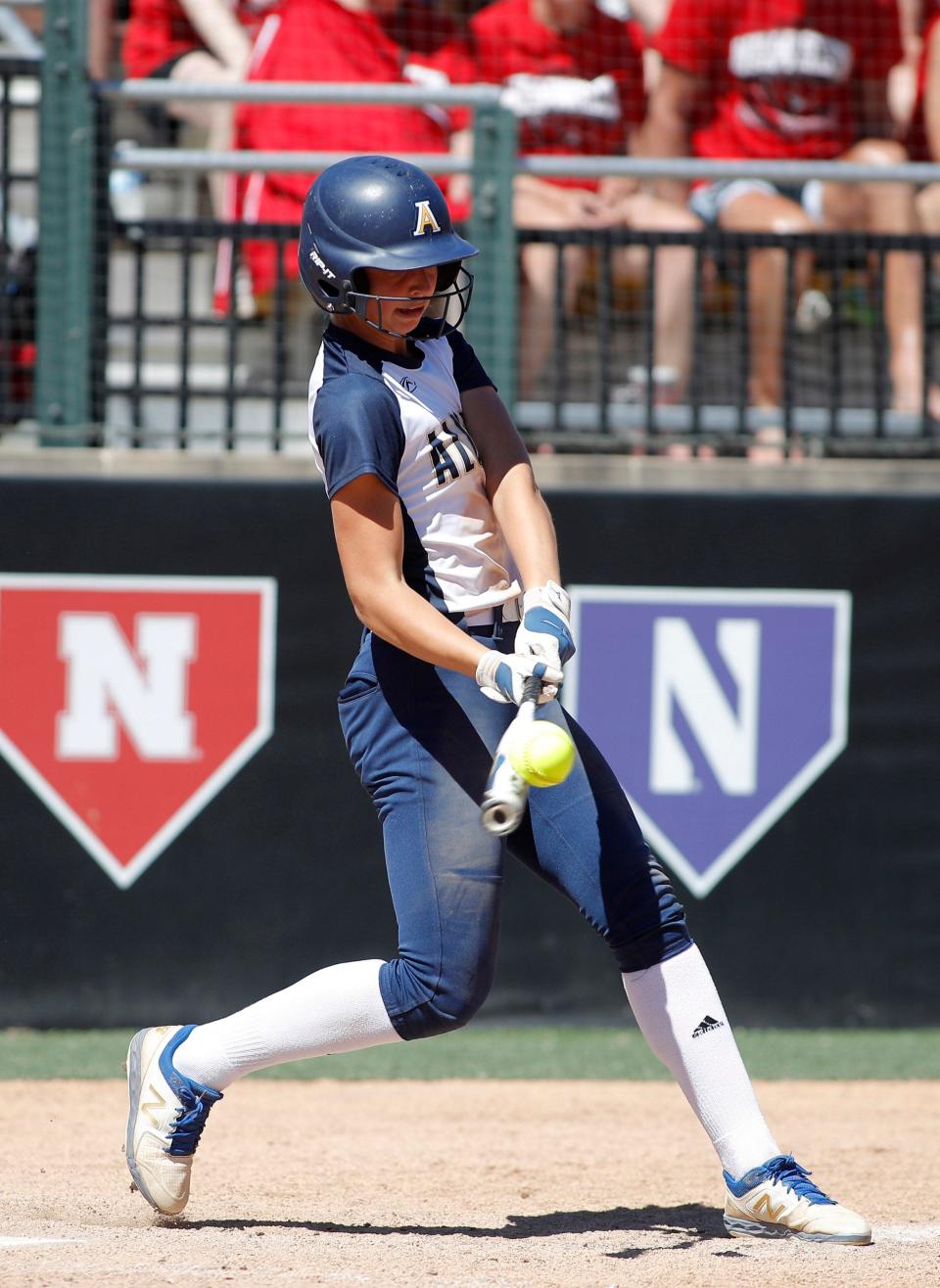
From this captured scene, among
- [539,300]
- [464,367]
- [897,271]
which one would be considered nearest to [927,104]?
[897,271]

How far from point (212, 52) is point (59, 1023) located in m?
3.84

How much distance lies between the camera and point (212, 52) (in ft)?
22.9

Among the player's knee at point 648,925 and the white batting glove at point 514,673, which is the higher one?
the white batting glove at point 514,673

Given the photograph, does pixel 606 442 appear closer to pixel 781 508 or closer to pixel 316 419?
pixel 781 508

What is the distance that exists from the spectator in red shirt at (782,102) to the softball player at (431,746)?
3644 mm

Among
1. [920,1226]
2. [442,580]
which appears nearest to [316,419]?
[442,580]

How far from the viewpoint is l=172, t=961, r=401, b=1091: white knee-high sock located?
10.8ft

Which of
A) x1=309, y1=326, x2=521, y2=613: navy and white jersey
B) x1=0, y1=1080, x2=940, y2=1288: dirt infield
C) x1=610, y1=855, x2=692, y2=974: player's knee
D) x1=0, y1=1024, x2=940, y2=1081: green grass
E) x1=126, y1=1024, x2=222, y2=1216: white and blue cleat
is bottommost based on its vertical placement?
x1=0, y1=1024, x2=940, y2=1081: green grass

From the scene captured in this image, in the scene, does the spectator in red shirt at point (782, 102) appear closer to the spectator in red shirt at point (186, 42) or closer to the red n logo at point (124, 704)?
the spectator in red shirt at point (186, 42)

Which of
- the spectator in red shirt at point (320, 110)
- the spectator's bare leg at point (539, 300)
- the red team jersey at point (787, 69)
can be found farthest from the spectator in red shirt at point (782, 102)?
the spectator in red shirt at point (320, 110)

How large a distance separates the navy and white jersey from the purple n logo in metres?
2.22

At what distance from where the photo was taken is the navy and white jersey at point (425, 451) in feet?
10.6

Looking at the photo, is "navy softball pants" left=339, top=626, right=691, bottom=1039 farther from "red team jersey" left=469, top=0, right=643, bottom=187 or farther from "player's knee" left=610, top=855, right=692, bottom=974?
"red team jersey" left=469, top=0, right=643, bottom=187

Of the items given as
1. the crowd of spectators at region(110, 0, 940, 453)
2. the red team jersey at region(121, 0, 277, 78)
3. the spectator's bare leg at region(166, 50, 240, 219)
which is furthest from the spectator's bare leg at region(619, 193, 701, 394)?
the red team jersey at region(121, 0, 277, 78)
